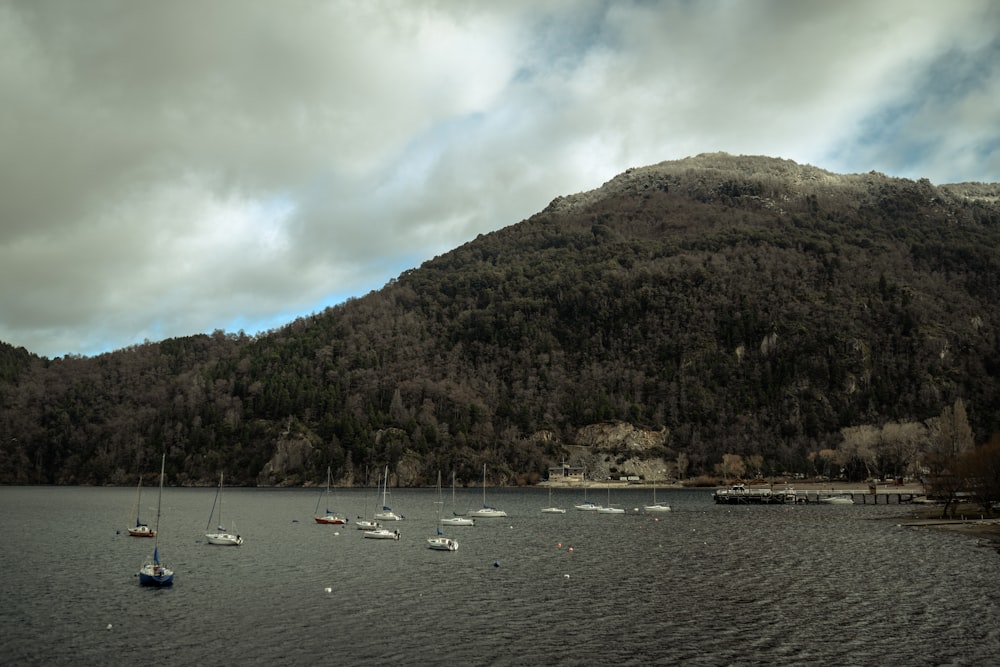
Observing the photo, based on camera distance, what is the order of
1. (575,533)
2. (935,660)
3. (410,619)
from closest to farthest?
(935,660) < (410,619) < (575,533)

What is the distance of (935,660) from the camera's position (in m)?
40.7

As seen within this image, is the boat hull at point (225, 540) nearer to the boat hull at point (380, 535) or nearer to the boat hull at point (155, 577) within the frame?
the boat hull at point (380, 535)

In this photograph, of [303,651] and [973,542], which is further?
[973,542]

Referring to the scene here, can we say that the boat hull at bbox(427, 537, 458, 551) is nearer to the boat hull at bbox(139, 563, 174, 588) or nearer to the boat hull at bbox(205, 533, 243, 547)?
the boat hull at bbox(205, 533, 243, 547)

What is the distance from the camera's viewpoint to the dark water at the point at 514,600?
4278 centimetres

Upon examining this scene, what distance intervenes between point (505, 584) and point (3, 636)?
34.6 metres

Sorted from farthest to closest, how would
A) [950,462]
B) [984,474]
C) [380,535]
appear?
[950,462] → [984,474] → [380,535]

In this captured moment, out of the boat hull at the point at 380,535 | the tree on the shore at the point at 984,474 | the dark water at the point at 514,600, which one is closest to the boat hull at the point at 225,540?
the dark water at the point at 514,600

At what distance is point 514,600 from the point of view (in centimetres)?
5766

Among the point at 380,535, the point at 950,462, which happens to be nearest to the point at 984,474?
the point at 950,462

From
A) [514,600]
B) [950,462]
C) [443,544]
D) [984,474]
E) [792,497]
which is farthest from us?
[792,497]

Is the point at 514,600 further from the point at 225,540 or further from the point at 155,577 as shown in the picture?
the point at 225,540

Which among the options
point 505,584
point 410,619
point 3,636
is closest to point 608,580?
point 505,584

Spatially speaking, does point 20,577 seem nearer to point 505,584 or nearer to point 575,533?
point 505,584
